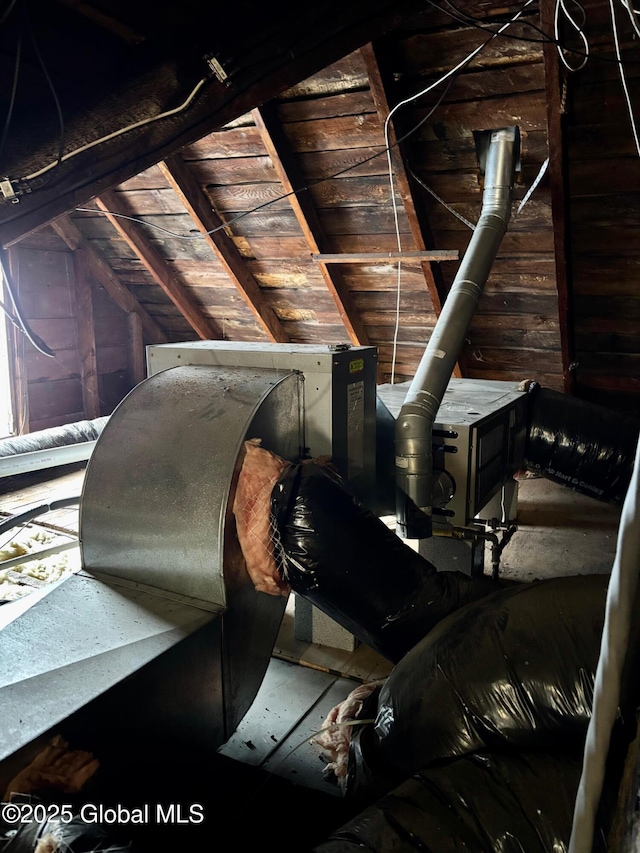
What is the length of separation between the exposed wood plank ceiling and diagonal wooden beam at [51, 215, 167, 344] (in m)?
0.02

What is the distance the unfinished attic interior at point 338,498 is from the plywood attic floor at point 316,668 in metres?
0.01

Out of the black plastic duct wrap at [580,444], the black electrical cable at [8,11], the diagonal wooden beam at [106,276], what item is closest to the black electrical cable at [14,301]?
→ the black electrical cable at [8,11]

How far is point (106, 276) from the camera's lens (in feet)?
15.1

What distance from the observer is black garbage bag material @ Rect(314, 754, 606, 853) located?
0.93 meters

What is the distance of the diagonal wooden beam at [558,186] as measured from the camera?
2148 millimetres

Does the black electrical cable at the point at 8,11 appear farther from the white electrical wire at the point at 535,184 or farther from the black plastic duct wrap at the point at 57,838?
the white electrical wire at the point at 535,184

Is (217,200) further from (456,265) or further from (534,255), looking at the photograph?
(534,255)

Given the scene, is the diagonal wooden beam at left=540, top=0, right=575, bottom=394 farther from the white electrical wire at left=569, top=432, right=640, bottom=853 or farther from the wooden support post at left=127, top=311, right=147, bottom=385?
the wooden support post at left=127, top=311, right=147, bottom=385

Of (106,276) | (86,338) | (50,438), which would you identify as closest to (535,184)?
(50,438)

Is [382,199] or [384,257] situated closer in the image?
[382,199]

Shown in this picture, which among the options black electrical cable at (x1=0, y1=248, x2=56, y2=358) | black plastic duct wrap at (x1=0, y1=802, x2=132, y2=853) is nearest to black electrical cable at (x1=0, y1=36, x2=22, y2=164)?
black electrical cable at (x1=0, y1=248, x2=56, y2=358)

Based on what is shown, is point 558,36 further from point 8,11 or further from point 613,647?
point 613,647

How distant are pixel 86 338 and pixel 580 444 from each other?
3498 millimetres

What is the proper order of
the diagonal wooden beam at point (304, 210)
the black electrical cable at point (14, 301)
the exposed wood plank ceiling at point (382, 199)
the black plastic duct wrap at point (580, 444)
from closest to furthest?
the black electrical cable at point (14, 301), the exposed wood plank ceiling at point (382, 199), the black plastic duct wrap at point (580, 444), the diagonal wooden beam at point (304, 210)
